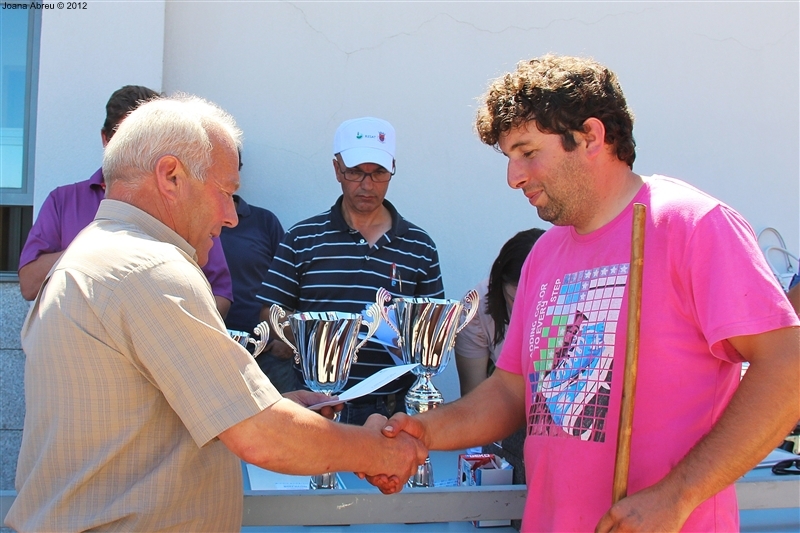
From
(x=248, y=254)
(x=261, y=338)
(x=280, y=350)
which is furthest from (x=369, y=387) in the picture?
(x=248, y=254)

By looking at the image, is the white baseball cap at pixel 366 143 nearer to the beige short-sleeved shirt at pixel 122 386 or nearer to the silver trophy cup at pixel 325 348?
the silver trophy cup at pixel 325 348

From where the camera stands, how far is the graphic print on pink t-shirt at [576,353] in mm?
1611

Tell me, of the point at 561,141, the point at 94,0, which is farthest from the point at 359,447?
the point at 94,0

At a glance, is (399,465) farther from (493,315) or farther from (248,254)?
(248,254)

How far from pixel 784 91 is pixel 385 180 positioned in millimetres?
3058

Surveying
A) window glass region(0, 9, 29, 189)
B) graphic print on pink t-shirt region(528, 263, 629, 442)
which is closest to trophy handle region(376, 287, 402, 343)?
graphic print on pink t-shirt region(528, 263, 629, 442)

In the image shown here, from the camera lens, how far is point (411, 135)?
4.21 meters

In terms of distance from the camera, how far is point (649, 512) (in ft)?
4.71

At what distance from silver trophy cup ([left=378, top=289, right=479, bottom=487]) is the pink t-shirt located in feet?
1.54

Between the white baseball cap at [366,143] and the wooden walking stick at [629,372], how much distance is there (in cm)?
168

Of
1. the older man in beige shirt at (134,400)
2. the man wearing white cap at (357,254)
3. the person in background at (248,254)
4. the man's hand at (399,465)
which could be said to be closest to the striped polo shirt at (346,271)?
the man wearing white cap at (357,254)

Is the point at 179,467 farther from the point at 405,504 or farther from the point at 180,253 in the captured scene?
the point at 405,504

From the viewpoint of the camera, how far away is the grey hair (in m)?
1.65

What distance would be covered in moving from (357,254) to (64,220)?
1.13 m
